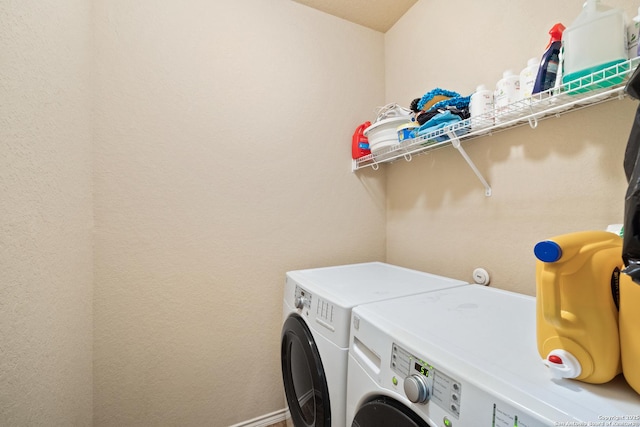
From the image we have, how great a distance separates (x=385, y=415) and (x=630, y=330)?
0.54 m

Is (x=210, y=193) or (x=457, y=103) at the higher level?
(x=457, y=103)

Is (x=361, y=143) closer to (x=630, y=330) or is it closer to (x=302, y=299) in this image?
(x=302, y=299)

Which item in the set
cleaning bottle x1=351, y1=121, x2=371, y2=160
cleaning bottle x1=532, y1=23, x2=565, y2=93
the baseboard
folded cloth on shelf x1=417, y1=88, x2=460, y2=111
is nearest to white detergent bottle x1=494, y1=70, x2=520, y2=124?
cleaning bottle x1=532, y1=23, x2=565, y2=93

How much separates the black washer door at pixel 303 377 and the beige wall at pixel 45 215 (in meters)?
0.83

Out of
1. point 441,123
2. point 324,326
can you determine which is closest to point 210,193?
point 324,326

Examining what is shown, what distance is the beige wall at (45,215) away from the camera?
2.23ft

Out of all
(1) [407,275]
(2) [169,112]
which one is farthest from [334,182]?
(2) [169,112]

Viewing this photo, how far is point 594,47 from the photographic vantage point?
0.79 m

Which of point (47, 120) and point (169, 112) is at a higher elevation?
point (169, 112)

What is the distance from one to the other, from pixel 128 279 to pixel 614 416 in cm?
172

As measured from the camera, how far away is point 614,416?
1.43ft

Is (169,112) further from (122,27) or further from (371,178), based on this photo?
(371,178)

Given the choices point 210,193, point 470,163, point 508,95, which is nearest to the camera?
point 508,95

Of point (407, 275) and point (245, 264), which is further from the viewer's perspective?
point (245, 264)
